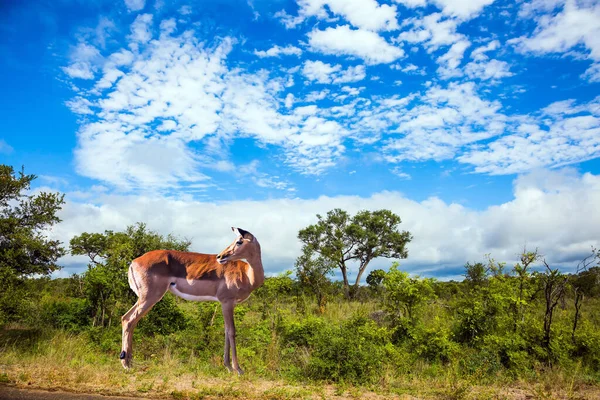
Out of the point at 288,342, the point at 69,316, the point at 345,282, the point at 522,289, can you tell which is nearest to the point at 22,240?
the point at 69,316

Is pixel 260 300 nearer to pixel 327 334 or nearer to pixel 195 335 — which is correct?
pixel 195 335

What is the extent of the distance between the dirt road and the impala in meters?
2.54

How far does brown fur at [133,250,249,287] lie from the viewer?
10039 mm

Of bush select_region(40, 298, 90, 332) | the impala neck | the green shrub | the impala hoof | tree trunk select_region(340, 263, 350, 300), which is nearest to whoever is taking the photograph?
the impala hoof

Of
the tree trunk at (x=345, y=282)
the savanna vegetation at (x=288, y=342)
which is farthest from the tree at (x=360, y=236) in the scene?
the savanna vegetation at (x=288, y=342)

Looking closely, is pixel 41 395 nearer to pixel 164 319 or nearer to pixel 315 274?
pixel 164 319

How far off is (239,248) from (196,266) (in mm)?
1308

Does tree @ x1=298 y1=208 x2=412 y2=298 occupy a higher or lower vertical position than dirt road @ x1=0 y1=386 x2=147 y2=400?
higher

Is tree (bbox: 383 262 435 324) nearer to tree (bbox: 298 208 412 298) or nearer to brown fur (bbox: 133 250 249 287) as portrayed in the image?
brown fur (bbox: 133 250 249 287)

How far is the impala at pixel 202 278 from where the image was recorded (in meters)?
9.80

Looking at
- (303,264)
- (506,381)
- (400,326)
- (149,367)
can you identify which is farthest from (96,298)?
(303,264)

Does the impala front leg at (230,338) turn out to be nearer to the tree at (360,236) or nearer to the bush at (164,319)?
the bush at (164,319)

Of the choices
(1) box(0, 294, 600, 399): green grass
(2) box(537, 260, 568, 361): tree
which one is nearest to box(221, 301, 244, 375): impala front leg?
(1) box(0, 294, 600, 399): green grass

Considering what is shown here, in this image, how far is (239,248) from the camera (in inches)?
386
